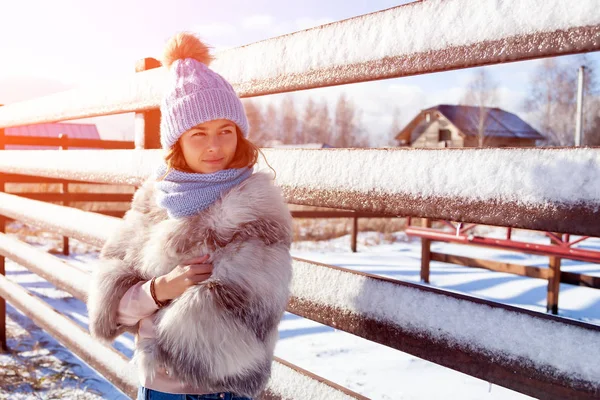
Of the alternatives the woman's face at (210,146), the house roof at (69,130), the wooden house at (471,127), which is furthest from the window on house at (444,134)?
the woman's face at (210,146)

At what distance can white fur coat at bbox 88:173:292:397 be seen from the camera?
128cm

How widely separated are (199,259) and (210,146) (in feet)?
1.13

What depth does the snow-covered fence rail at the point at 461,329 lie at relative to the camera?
1.06 meters

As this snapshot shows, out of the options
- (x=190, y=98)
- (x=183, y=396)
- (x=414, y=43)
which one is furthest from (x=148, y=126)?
(x=414, y=43)

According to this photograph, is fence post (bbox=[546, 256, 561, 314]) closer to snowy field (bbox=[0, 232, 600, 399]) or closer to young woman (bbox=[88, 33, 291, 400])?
snowy field (bbox=[0, 232, 600, 399])

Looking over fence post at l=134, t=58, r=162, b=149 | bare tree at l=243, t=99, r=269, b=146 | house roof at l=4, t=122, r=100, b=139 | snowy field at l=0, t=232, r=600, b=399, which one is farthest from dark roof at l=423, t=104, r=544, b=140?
fence post at l=134, t=58, r=162, b=149

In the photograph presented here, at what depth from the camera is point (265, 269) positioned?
1326mm

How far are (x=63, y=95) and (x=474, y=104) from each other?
39.2m

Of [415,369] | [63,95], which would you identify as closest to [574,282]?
[415,369]

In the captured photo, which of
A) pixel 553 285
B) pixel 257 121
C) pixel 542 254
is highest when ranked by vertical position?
pixel 257 121

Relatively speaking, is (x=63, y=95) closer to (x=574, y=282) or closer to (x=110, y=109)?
(x=110, y=109)

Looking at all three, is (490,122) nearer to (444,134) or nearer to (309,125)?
(444,134)

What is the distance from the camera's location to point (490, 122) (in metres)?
38.1

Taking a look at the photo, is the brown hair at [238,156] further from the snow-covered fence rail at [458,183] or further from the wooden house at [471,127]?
the wooden house at [471,127]
